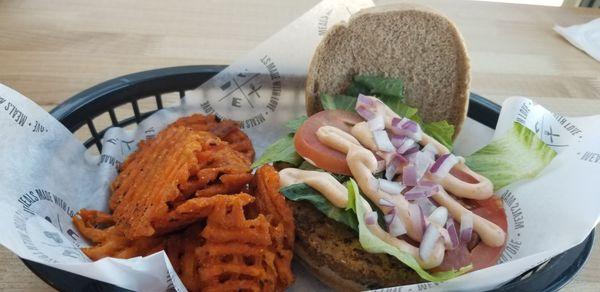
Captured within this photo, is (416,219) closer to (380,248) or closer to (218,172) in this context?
(380,248)

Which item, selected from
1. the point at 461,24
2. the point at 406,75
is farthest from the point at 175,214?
the point at 461,24

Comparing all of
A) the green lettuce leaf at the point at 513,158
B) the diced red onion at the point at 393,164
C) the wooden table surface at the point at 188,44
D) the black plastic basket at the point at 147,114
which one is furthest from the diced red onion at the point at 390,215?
the wooden table surface at the point at 188,44

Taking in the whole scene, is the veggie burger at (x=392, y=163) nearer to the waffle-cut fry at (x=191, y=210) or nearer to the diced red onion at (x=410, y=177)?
the diced red onion at (x=410, y=177)

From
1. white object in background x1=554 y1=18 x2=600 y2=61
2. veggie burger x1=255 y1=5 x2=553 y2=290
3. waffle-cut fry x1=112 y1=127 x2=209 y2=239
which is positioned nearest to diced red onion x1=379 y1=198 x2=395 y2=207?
veggie burger x1=255 y1=5 x2=553 y2=290

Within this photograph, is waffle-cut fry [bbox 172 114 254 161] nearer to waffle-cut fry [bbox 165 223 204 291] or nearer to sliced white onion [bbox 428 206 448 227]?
waffle-cut fry [bbox 165 223 204 291]

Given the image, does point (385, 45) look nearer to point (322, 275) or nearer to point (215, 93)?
point (215, 93)

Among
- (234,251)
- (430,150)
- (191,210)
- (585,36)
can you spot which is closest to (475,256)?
(430,150)
